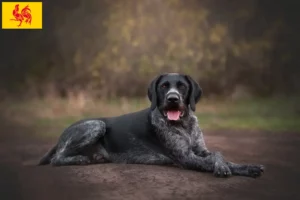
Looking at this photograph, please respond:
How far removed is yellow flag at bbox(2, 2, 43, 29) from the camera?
22.7 ft

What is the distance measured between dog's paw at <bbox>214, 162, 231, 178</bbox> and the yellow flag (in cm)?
349

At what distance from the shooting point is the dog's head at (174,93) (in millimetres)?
5289

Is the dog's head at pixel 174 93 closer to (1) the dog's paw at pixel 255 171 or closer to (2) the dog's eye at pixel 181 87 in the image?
(2) the dog's eye at pixel 181 87

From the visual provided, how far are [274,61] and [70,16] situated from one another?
345cm

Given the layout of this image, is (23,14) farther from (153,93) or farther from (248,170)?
(248,170)

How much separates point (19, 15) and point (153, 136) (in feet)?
9.11

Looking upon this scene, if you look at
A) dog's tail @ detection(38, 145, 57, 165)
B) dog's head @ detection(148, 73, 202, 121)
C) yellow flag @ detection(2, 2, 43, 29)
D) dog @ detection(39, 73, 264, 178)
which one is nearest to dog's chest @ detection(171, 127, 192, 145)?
dog @ detection(39, 73, 264, 178)

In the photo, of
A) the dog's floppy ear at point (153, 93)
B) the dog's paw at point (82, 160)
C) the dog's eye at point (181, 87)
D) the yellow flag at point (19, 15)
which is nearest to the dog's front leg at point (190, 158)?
the dog's floppy ear at point (153, 93)

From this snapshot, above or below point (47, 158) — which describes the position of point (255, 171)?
above

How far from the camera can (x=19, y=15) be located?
22.9ft

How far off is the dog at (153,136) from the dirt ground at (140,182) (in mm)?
186

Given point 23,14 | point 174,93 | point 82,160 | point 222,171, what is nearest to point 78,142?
point 82,160

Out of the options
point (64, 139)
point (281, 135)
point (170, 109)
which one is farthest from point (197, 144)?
point (281, 135)

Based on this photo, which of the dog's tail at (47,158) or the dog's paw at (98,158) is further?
the dog's tail at (47,158)
